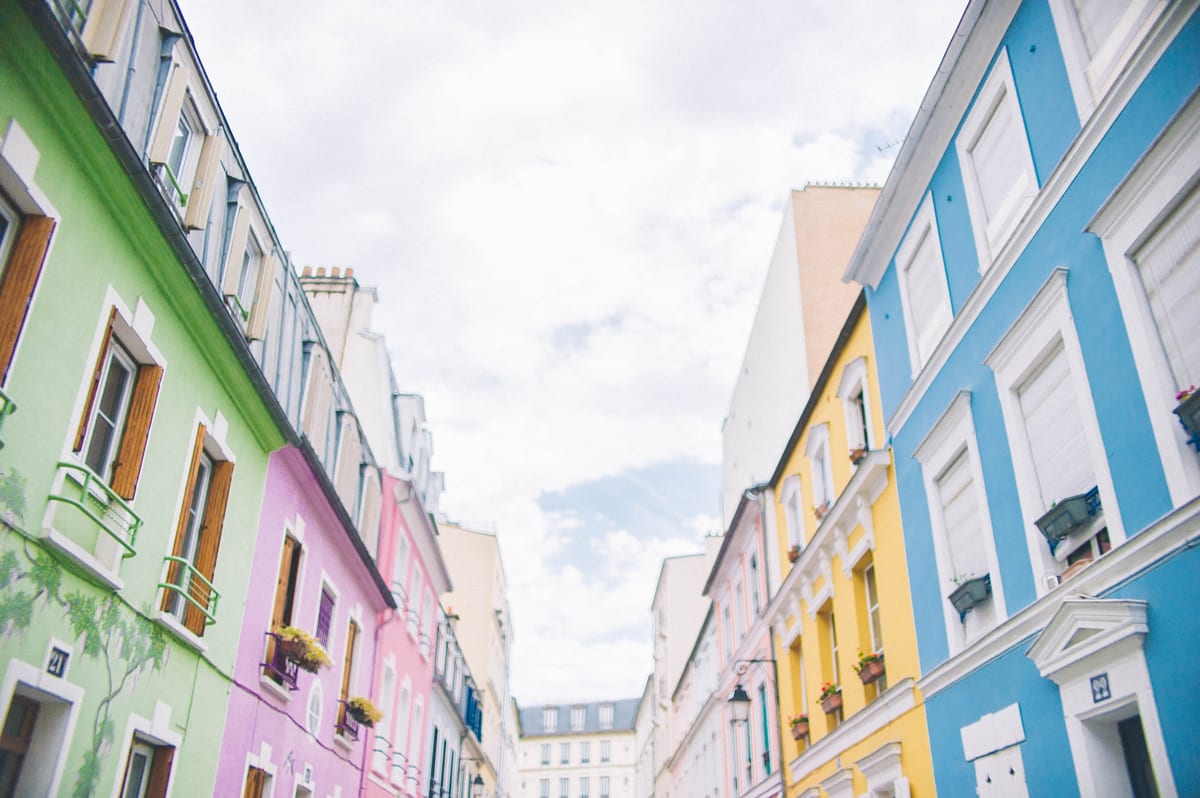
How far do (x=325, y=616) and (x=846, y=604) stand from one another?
7929 millimetres

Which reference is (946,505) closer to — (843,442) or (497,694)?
(843,442)

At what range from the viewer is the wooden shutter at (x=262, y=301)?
10.2 m

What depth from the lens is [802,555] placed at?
15.0 metres

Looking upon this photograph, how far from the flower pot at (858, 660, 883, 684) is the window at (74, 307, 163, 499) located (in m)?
8.85

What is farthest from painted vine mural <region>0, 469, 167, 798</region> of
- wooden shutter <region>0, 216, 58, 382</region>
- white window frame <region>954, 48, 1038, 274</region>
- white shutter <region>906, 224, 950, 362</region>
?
white shutter <region>906, 224, 950, 362</region>

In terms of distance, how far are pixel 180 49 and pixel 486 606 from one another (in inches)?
1237

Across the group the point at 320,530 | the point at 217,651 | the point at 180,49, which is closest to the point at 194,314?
the point at 180,49

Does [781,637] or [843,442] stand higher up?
[843,442]

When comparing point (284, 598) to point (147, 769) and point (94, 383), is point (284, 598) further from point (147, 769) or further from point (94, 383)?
point (94, 383)

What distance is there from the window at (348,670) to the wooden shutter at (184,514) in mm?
6451

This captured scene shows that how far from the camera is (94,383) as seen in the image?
23.9 ft

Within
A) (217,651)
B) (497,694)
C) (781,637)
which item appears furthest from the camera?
(497,694)

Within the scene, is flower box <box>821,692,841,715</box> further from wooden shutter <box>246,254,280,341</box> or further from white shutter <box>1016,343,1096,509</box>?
wooden shutter <box>246,254,280,341</box>

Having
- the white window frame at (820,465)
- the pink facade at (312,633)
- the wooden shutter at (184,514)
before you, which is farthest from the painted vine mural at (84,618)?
the white window frame at (820,465)
